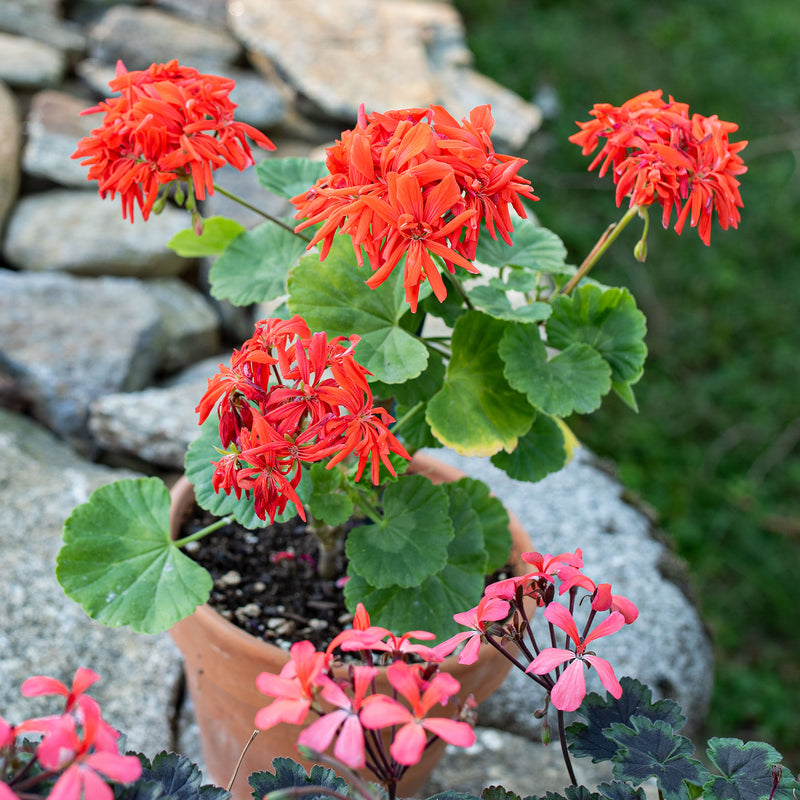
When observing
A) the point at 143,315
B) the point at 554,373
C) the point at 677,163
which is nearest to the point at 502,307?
the point at 554,373

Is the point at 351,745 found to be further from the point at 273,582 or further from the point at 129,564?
the point at 273,582

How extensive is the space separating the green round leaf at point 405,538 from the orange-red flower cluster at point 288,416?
282mm

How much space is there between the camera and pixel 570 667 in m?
0.70

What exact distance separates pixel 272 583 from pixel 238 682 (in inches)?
8.2

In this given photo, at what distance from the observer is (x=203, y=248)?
1237mm

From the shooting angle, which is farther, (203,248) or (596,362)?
(203,248)

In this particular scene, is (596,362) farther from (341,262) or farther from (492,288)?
(341,262)

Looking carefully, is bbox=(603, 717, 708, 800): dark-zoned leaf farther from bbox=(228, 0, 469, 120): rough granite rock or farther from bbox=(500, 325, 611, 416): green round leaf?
bbox=(228, 0, 469, 120): rough granite rock

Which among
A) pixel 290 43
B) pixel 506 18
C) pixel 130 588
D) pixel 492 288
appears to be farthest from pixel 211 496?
pixel 506 18

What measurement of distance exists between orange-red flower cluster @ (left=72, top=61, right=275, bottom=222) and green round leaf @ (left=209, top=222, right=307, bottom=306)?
217 mm

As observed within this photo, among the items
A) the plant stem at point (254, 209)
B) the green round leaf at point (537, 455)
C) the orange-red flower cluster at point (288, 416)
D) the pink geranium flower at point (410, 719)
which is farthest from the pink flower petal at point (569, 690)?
the plant stem at point (254, 209)

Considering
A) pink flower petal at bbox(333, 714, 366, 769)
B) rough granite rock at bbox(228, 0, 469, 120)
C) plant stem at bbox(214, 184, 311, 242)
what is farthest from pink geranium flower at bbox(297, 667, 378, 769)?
rough granite rock at bbox(228, 0, 469, 120)

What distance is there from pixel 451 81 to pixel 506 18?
3.32 ft

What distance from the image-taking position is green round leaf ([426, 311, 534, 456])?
999 millimetres
